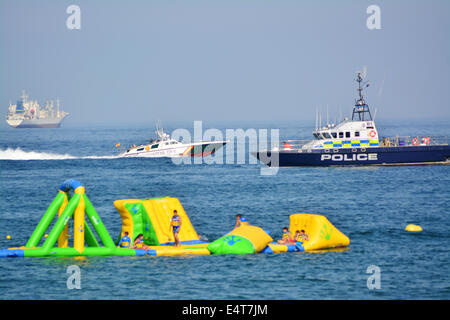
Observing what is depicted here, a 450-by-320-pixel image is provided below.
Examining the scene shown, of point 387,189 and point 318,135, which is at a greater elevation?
point 318,135

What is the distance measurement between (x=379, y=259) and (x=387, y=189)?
2343 centimetres

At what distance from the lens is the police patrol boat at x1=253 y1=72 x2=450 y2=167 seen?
189 ft

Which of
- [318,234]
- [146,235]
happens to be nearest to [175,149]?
[146,235]

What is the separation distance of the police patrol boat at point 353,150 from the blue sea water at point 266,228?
4.14 ft

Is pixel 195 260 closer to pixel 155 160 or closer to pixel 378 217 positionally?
pixel 378 217

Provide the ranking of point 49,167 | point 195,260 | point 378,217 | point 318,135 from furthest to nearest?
point 49,167
point 318,135
point 378,217
point 195,260

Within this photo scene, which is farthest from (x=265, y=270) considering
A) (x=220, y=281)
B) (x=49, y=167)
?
(x=49, y=167)

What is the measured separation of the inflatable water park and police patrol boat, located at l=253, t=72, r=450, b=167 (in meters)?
29.5

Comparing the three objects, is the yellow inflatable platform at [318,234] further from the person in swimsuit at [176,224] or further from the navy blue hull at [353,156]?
the navy blue hull at [353,156]

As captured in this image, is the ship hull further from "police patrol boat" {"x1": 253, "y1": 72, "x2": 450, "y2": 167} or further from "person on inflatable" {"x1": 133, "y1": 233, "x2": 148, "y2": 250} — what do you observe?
"person on inflatable" {"x1": 133, "y1": 233, "x2": 148, "y2": 250}

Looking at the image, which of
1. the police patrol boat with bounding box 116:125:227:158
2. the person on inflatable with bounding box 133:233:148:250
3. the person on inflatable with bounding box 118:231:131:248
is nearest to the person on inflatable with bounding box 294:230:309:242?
the person on inflatable with bounding box 133:233:148:250

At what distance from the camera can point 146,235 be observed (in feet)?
91.7

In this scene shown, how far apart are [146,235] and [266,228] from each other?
8120 millimetres
